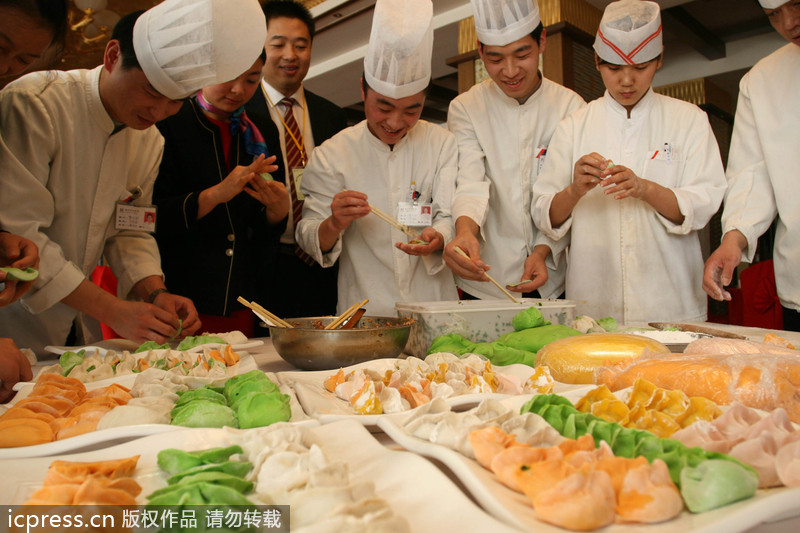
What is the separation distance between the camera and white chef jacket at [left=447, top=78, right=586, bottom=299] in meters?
2.46

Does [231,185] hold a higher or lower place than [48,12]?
lower

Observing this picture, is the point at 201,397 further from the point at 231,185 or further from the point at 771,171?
the point at 771,171

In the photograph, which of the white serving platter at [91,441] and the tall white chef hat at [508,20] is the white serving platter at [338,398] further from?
the tall white chef hat at [508,20]

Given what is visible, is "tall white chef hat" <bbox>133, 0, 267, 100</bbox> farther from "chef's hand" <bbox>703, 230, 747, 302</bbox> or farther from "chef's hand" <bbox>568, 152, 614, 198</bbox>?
"chef's hand" <bbox>703, 230, 747, 302</bbox>

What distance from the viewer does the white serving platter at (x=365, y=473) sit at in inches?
20.8

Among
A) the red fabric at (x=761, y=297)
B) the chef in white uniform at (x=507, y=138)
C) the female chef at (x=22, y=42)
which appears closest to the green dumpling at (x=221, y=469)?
the female chef at (x=22, y=42)

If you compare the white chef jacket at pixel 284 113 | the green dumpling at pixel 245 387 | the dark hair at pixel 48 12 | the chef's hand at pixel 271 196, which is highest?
the white chef jacket at pixel 284 113

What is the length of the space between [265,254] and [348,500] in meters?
2.10

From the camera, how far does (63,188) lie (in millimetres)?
1838

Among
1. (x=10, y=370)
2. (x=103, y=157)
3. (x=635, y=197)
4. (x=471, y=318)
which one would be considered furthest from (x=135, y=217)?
(x=635, y=197)

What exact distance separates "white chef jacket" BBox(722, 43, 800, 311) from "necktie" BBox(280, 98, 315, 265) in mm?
1762

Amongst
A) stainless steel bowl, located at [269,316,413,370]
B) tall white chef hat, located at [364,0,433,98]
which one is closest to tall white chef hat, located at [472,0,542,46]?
tall white chef hat, located at [364,0,433,98]

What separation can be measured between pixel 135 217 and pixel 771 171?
2.33 meters

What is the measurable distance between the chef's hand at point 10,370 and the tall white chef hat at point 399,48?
5.05ft
